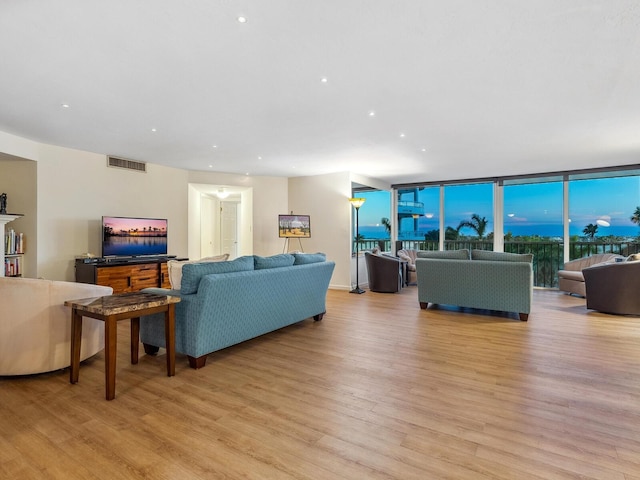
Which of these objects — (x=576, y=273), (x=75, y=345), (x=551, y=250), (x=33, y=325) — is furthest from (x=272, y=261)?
(x=551, y=250)

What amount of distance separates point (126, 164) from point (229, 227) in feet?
9.52

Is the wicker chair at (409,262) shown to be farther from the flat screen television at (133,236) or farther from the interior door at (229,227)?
the flat screen television at (133,236)

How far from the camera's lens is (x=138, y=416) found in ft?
7.09

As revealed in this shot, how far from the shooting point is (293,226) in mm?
7293

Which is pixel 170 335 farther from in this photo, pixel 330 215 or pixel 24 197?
pixel 330 215

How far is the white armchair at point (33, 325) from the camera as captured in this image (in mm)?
2699

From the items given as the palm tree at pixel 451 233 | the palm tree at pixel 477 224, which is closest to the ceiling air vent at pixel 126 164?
the palm tree at pixel 451 233

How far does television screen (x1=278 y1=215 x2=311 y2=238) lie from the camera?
7277mm

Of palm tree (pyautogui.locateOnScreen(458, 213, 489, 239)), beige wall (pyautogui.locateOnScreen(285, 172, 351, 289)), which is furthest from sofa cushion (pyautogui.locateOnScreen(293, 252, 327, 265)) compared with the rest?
palm tree (pyautogui.locateOnScreen(458, 213, 489, 239))

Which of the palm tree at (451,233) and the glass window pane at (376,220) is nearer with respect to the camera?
the palm tree at (451,233)

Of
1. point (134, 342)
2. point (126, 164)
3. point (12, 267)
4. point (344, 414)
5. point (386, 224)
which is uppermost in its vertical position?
point (126, 164)

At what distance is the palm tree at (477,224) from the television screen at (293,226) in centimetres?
402

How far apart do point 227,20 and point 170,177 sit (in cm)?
532

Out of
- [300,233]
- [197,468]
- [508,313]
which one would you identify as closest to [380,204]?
[300,233]
